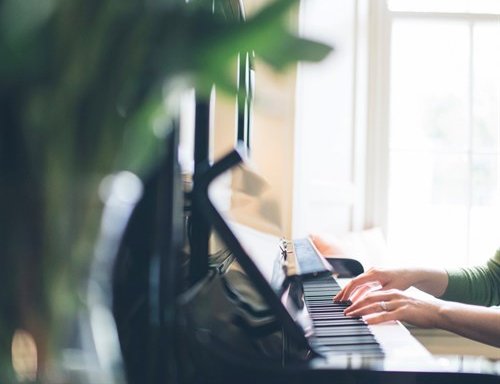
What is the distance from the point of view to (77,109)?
0.88 feet

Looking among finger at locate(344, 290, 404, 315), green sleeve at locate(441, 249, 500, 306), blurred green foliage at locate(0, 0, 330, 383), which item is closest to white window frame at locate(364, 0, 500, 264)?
green sleeve at locate(441, 249, 500, 306)

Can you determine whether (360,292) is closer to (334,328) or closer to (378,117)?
(334,328)

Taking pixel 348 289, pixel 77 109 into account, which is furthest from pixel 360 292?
pixel 77 109

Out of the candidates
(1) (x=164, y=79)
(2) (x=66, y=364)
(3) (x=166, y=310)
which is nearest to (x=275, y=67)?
(1) (x=164, y=79)

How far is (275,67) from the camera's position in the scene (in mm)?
253

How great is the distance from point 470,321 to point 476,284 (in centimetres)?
45

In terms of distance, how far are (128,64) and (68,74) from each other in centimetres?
2

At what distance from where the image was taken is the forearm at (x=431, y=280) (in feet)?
5.21

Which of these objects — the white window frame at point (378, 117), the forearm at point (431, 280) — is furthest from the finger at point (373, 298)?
the white window frame at point (378, 117)

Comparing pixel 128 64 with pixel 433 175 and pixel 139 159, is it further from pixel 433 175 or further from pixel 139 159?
pixel 433 175

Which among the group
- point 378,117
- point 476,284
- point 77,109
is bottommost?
point 476,284

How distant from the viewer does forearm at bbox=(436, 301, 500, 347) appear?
47.9 inches

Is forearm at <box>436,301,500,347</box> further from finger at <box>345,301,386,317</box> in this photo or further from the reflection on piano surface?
the reflection on piano surface

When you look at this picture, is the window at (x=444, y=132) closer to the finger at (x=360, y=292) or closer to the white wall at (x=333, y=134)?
the white wall at (x=333, y=134)
